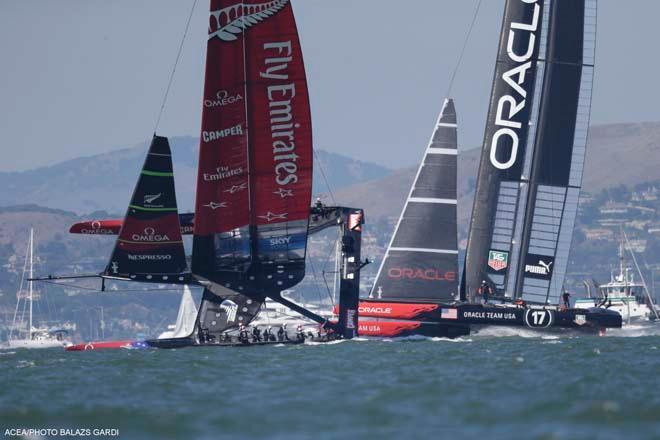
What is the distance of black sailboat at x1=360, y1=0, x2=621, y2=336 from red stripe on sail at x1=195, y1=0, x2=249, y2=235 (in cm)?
895

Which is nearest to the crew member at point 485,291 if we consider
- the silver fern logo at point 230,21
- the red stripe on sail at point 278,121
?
the red stripe on sail at point 278,121

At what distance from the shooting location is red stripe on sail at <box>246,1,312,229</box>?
48312 millimetres

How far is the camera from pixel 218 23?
157 feet

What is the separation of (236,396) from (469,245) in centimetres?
2865

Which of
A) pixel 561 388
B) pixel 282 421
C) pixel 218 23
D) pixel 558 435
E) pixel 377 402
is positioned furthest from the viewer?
pixel 218 23

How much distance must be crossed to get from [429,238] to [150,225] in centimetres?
1262

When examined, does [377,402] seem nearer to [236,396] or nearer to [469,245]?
[236,396]

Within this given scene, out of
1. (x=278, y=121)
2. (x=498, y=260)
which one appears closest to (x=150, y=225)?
(x=278, y=121)

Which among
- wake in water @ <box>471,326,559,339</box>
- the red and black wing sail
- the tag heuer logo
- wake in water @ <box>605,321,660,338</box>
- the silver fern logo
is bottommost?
wake in water @ <box>605,321,660,338</box>

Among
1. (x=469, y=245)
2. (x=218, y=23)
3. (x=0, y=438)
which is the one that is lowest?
(x=0, y=438)

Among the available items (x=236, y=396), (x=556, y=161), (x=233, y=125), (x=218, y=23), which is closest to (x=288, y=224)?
(x=233, y=125)

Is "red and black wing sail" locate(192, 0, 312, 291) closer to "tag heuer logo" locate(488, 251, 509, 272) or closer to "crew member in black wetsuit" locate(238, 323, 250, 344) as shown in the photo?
"crew member in black wetsuit" locate(238, 323, 250, 344)

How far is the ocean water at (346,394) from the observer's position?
24969mm

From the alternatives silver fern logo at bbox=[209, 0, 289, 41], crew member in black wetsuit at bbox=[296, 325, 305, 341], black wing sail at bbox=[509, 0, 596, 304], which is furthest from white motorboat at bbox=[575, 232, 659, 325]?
silver fern logo at bbox=[209, 0, 289, 41]
